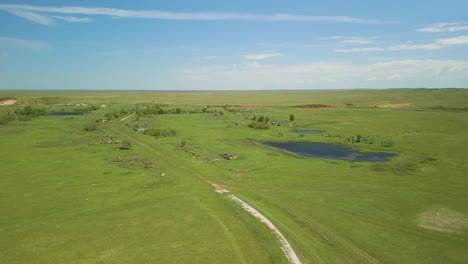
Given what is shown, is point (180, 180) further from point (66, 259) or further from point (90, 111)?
point (90, 111)

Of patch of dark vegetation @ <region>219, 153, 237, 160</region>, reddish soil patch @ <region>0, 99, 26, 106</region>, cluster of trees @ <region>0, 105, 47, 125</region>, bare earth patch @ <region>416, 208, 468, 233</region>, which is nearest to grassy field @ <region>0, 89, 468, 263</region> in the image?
bare earth patch @ <region>416, 208, 468, 233</region>

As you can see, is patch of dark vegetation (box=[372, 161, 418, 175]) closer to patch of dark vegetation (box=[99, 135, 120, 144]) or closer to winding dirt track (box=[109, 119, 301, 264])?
winding dirt track (box=[109, 119, 301, 264])

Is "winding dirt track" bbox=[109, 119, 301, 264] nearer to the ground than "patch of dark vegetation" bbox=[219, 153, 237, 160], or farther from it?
nearer to the ground

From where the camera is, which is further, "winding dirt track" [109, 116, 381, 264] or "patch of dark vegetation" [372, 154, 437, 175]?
"patch of dark vegetation" [372, 154, 437, 175]

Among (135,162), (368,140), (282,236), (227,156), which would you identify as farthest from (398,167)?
(135,162)

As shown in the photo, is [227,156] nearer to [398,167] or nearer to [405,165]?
[398,167]

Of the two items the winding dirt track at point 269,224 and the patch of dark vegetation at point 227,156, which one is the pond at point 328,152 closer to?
the patch of dark vegetation at point 227,156
